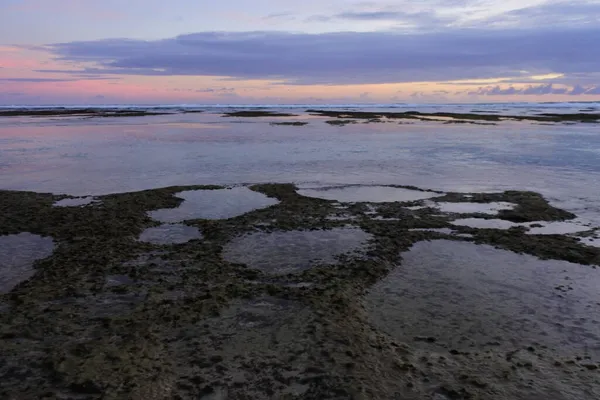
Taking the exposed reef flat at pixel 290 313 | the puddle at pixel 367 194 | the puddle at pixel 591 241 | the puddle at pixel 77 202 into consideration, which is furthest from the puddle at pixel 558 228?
the puddle at pixel 77 202

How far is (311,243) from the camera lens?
1065 cm

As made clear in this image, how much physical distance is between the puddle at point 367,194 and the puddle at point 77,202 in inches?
255

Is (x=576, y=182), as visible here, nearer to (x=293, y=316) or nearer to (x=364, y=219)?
(x=364, y=219)

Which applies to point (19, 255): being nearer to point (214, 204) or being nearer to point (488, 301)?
point (214, 204)

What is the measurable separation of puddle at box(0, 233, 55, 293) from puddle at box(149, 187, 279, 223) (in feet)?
9.65

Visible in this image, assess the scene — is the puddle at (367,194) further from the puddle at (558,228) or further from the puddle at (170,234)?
the puddle at (170,234)

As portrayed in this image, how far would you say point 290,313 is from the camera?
716 cm

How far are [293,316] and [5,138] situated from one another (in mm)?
38297

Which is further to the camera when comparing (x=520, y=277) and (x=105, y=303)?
(x=520, y=277)

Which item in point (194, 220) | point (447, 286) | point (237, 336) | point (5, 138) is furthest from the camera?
point (5, 138)

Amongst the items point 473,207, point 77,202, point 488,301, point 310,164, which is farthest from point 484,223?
point 310,164

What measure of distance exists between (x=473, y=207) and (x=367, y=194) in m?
3.45

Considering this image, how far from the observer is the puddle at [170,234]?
10.7m

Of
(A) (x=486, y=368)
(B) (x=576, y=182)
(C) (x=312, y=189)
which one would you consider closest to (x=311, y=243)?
(A) (x=486, y=368)
